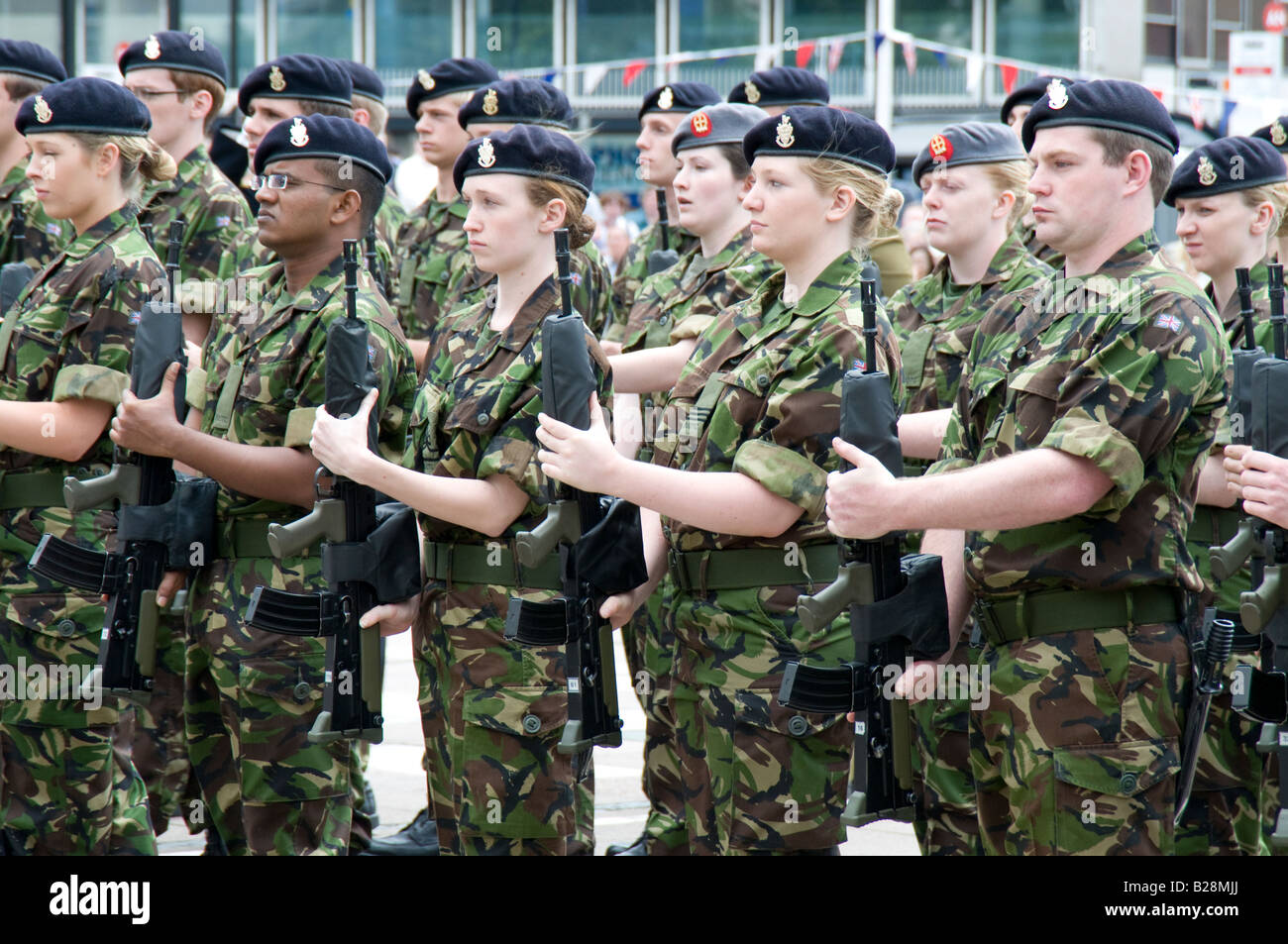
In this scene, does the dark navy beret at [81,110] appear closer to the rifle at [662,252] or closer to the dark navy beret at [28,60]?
the dark navy beret at [28,60]

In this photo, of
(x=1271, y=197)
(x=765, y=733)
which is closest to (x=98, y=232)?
(x=765, y=733)

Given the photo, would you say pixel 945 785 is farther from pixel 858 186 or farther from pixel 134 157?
pixel 134 157

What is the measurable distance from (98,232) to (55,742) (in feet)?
5.05

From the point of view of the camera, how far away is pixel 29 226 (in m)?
→ 6.04

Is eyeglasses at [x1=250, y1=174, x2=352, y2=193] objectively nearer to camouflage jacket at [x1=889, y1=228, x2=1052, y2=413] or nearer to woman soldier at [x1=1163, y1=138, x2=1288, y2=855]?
camouflage jacket at [x1=889, y1=228, x2=1052, y2=413]

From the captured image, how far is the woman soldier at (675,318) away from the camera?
5320 mm

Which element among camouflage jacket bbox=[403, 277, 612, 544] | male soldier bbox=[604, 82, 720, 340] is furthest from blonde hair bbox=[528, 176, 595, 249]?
male soldier bbox=[604, 82, 720, 340]

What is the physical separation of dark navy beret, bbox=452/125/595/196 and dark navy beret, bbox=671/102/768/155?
1429 millimetres

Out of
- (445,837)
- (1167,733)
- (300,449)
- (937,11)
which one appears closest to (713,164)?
(300,449)

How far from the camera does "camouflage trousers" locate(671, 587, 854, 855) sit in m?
3.74

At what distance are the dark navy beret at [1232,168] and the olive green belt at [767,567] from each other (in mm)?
1911

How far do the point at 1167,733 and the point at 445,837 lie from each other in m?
1.96

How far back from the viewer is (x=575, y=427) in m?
3.61

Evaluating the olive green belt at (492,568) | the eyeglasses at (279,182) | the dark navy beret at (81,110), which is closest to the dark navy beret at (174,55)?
the dark navy beret at (81,110)
